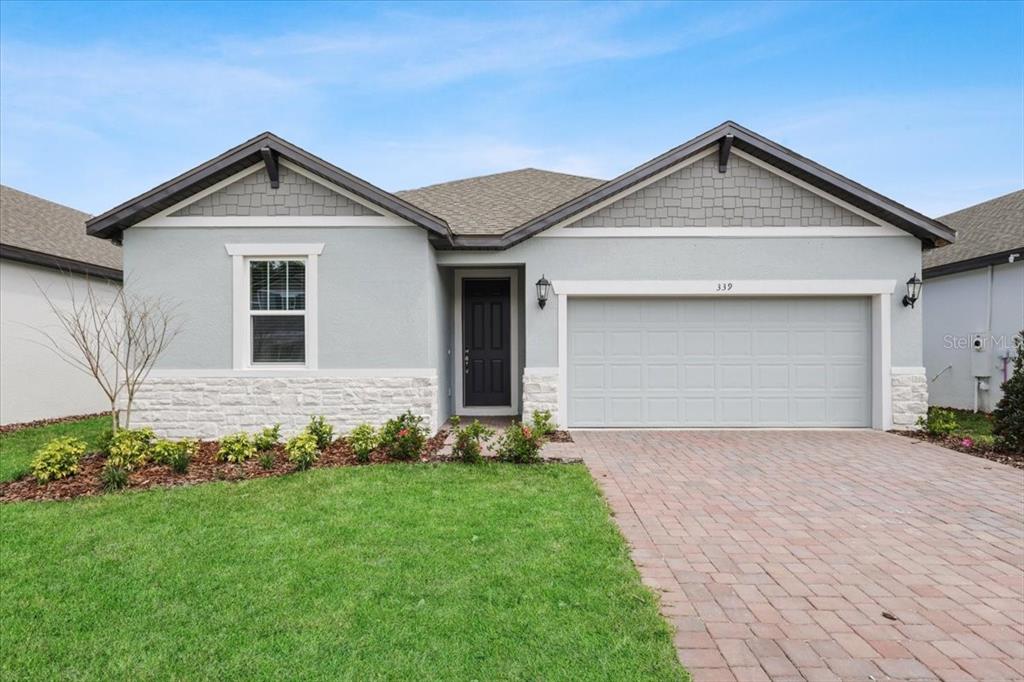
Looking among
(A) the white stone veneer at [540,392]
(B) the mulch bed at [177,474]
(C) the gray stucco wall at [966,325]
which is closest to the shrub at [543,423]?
(A) the white stone veneer at [540,392]

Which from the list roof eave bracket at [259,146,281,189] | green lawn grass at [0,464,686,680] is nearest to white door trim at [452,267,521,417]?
roof eave bracket at [259,146,281,189]

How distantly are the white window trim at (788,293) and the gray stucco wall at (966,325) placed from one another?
423 cm

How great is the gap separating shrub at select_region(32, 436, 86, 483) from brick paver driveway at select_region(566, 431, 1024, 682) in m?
6.53

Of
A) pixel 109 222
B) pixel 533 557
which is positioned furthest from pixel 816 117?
pixel 109 222

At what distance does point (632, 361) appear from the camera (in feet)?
32.1

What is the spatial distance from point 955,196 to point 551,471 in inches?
1029

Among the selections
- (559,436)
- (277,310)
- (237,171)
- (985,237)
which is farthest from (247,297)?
(985,237)

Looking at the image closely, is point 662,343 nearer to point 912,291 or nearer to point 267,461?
point 912,291

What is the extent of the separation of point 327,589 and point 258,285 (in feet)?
21.9

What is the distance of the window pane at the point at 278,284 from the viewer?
8.95m

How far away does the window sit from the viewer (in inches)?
352

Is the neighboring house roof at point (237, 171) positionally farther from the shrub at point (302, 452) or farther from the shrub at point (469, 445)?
the shrub at point (302, 452)

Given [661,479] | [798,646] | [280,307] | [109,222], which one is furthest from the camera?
[280,307]

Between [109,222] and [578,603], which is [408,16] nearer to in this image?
[109,222]
